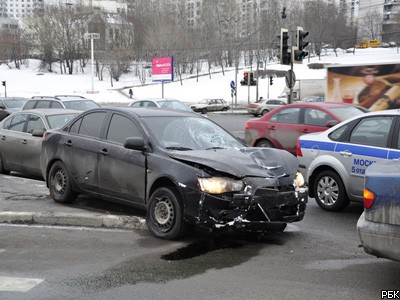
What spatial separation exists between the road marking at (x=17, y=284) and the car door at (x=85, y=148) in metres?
2.51

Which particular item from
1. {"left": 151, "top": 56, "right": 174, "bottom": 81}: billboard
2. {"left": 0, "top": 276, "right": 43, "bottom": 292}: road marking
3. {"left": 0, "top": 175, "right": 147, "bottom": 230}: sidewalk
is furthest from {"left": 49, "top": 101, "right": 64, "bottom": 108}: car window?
{"left": 151, "top": 56, "right": 174, "bottom": 81}: billboard

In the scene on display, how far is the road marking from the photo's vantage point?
455cm

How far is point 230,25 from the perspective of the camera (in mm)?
117188

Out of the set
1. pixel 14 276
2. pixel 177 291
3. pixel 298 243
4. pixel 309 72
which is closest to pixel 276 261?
pixel 298 243

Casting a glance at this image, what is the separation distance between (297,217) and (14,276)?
3255 millimetres

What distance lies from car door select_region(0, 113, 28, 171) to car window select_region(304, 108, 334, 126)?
659 cm

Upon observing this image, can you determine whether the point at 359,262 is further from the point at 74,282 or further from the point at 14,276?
the point at 14,276

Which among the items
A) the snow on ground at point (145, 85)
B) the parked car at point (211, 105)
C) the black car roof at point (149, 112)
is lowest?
the parked car at point (211, 105)

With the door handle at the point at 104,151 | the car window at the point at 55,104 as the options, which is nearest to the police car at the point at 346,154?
the door handle at the point at 104,151

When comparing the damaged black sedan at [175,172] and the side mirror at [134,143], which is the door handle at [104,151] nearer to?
the damaged black sedan at [175,172]

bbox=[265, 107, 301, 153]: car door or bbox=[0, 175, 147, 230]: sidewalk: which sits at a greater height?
bbox=[265, 107, 301, 153]: car door

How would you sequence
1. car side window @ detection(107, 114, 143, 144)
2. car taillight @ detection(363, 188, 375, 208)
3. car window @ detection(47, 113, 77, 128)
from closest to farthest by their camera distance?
car taillight @ detection(363, 188, 375, 208) → car side window @ detection(107, 114, 143, 144) → car window @ detection(47, 113, 77, 128)

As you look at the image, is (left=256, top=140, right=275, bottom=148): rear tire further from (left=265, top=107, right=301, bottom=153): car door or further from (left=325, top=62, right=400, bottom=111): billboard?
(left=325, top=62, right=400, bottom=111): billboard

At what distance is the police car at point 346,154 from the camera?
700cm
